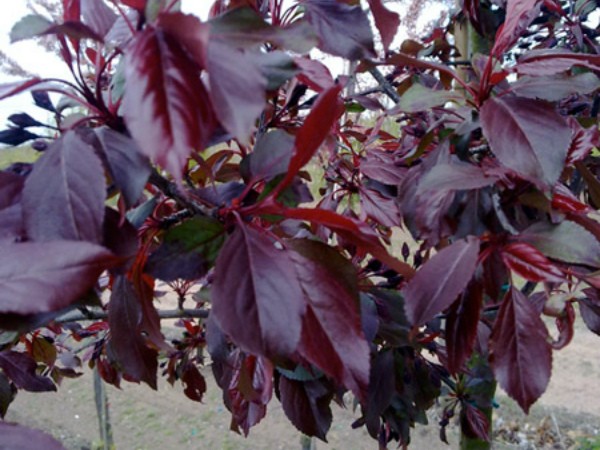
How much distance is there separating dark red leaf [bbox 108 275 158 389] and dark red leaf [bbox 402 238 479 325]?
0.82 ft

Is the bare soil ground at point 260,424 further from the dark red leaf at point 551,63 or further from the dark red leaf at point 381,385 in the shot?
the dark red leaf at point 551,63

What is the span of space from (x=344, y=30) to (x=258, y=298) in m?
0.30

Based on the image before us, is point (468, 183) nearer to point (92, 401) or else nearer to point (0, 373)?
point (0, 373)

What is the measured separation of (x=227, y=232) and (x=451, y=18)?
1.05 metres

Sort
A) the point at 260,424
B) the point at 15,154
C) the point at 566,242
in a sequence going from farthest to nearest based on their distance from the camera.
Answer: the point at 260,424 < the point at 15,154 < the point at 566,242

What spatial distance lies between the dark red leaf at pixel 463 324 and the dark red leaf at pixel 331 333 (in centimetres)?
14

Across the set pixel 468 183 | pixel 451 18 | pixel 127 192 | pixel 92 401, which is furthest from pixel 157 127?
pixel 92 401

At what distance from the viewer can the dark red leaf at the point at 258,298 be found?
1.10 feet

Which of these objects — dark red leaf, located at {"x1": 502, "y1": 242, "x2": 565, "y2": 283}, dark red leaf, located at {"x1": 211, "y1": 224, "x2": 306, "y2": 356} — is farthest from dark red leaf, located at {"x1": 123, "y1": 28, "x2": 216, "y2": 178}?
dark red leaf, located at {"x1": 502, "y1": 242, "x2": 565, "y2": 283}

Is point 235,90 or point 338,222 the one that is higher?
point 235,90

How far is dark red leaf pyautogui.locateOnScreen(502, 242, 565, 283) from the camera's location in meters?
0.44

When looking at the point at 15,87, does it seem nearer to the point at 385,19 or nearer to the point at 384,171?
the point at 385,19

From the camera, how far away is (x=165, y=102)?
267mm

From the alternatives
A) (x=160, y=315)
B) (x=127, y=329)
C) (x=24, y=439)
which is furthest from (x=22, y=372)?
(x=24, y=439)
